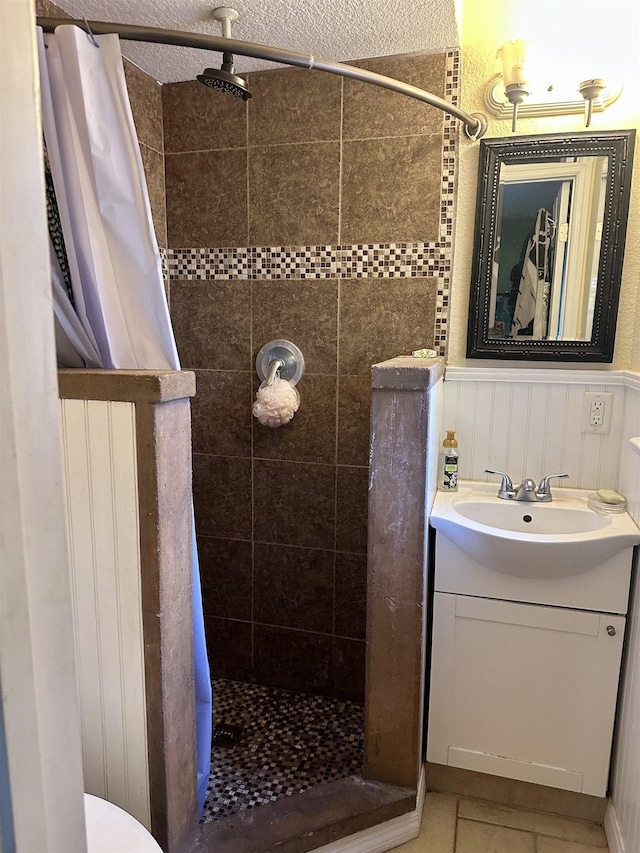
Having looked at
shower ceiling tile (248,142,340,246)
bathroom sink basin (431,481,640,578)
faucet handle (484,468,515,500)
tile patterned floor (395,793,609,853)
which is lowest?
tile patterned floor (395,793,609,853)

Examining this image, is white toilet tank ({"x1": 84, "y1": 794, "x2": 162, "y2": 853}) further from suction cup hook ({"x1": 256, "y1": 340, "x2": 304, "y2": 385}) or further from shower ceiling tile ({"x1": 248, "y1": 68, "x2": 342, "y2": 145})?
shower ceiling tile ({"x1": 248, "y1": 68, "x2": 342, "y2": 145})

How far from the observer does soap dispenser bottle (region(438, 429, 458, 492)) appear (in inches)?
81.9

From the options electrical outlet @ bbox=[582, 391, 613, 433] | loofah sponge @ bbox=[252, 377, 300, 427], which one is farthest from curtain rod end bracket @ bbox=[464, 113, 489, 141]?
loofah sponge @ bbox=[252, 377, 300, 427]

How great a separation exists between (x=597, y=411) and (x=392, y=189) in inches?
41.4

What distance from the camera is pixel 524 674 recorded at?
1783 mm

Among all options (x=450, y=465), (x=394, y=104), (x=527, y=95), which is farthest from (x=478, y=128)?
(x=450, y=465)

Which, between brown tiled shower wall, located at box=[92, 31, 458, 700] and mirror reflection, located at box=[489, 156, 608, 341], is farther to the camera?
brown tiled shower wall, located at box=[92, 31, 458, 700]

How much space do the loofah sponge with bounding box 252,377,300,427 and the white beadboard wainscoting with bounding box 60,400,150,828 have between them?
3.06 ft

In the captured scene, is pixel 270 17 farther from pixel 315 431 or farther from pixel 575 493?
pixel 575 493

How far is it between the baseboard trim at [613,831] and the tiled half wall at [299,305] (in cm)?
93

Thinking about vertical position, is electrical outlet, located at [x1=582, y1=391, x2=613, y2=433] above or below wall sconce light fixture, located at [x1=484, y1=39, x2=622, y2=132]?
below

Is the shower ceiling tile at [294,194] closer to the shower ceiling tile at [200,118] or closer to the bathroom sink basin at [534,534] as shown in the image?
the shower ceiling tile at [200,118]

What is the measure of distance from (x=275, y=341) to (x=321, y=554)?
86 centimetres

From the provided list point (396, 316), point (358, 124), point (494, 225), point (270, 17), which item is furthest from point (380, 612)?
point (270, 17)
